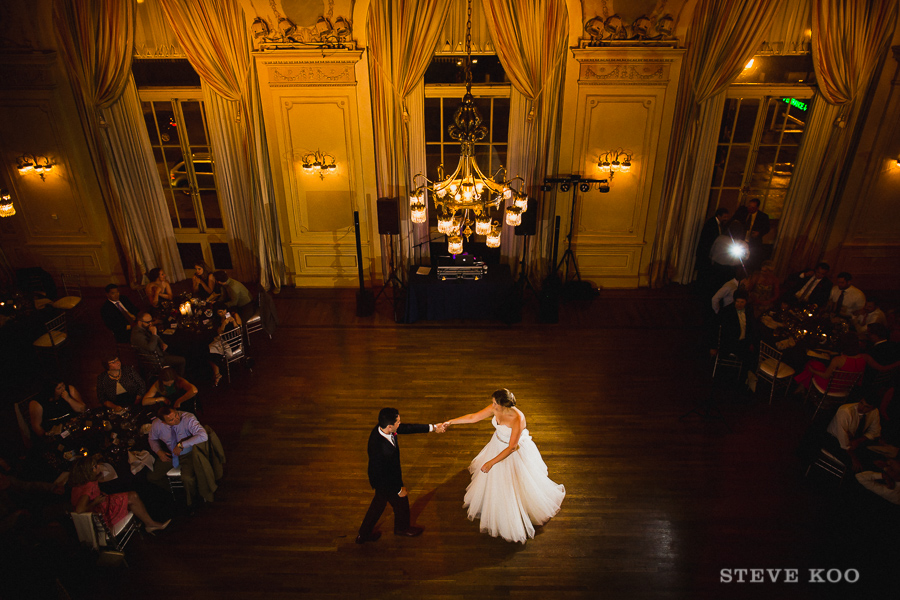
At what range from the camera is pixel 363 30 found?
7262 millimetres

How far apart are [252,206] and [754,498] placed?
24.0 ft

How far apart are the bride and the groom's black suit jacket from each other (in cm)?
70

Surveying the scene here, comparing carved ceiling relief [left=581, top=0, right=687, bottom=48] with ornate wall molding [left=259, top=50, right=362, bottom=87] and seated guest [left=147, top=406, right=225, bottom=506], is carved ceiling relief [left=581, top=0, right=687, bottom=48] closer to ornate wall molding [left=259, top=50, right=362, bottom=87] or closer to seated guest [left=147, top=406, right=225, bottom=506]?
ornate wall molding [left=259, top=50, right=362, bottom=87]

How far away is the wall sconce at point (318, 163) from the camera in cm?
789

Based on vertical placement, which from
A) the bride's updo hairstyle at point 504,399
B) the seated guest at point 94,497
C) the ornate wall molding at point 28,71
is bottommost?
the seated guest at point 94,497

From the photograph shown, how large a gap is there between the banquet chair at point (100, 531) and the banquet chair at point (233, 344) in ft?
7.42

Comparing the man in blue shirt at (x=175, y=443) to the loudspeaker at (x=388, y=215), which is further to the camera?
the loudspeaker at (x=388, y=215)

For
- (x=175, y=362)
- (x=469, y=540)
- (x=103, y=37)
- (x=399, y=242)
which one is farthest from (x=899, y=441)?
(x=103, y=37)

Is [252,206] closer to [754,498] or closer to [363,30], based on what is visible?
[363,30]

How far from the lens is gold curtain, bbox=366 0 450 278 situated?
7234 millimetres

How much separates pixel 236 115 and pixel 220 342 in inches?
132

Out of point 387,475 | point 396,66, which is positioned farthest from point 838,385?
point 396,66

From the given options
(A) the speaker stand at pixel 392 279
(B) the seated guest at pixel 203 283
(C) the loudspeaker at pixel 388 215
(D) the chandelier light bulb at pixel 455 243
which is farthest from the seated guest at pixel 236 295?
(D) the chandelier light bulb at pixel 455 243

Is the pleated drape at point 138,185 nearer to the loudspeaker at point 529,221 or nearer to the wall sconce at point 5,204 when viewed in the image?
the wall sconce at point 5,204
